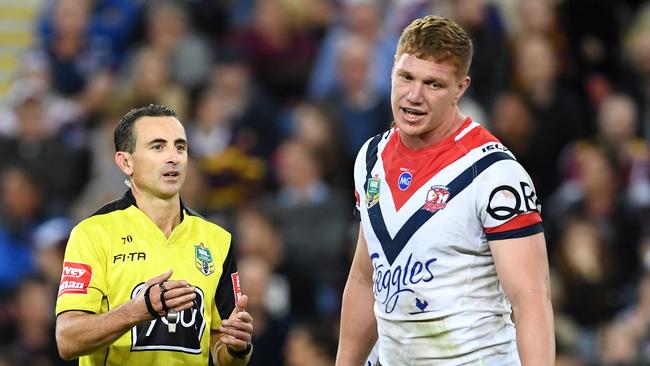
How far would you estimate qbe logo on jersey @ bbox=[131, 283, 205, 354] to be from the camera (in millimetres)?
Result: 5535

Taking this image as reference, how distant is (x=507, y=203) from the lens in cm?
514

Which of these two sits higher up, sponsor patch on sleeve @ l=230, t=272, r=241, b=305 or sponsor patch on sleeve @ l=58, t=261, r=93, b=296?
sponsor patch on sleeve @ l=58, t=261, r=93, b=296

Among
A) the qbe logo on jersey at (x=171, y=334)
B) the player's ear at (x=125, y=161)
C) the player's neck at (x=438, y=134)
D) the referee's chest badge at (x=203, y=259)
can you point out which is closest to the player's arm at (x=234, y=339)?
the qbe logo on jersey at (x=171, y=334)

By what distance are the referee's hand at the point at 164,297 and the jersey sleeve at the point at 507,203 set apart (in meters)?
1.20

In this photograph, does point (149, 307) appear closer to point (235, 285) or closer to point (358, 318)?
point (235, 285)

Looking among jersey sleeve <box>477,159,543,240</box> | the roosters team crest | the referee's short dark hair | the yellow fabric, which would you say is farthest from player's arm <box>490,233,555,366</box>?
the referee's short dark hair

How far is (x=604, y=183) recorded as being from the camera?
10.3 metres

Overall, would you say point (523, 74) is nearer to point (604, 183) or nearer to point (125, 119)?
point (604, 183)

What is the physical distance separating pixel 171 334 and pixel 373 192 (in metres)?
1.05

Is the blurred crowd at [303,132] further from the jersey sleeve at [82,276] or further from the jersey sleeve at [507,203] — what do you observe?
A: the jersey sleeve at [507,203]

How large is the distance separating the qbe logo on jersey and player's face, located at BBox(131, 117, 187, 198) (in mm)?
451

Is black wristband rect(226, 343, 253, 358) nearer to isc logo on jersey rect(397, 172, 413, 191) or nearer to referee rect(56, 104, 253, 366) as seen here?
referee rect(56, 104, 253, 366)

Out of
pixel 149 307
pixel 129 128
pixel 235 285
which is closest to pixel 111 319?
pixel 149 307

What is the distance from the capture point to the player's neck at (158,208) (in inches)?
226
